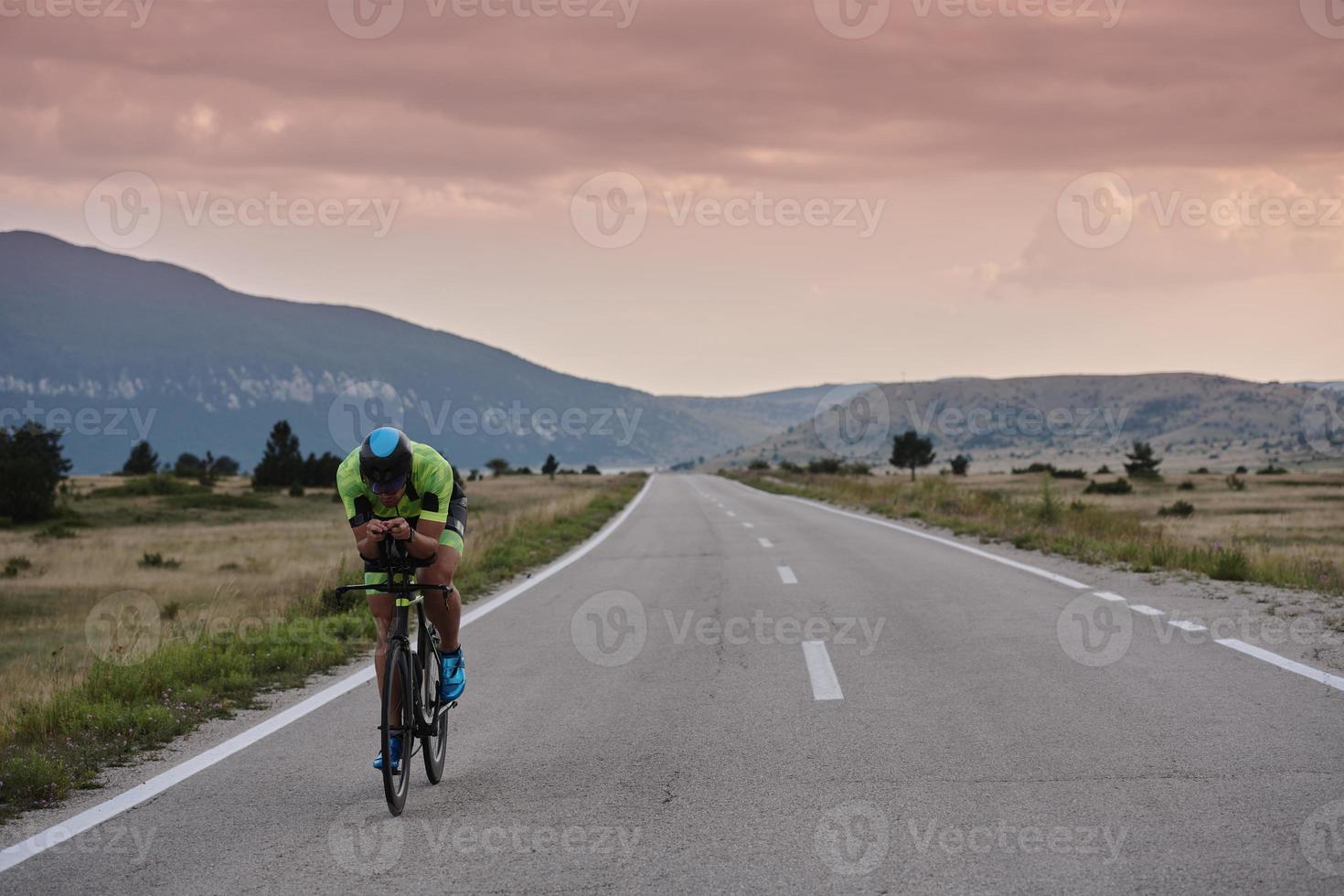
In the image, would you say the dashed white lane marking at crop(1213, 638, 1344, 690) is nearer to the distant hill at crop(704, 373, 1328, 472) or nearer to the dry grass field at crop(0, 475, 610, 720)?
the dry grass field at crop(0, 475, 610, 720)

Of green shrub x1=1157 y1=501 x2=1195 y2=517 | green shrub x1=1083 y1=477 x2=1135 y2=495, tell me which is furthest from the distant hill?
green shrub x1=1157 y1=501 x2=1195 y2=517

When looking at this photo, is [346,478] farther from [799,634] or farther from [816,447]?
[816,447]

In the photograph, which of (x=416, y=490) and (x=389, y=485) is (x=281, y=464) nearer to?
(x=416, y=490)

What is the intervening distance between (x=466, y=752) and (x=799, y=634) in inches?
182

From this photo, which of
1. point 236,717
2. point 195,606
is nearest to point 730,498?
point 195,606

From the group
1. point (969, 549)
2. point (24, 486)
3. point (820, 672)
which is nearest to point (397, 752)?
point (820, 672)

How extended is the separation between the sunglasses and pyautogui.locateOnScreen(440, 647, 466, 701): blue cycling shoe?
1.21 m

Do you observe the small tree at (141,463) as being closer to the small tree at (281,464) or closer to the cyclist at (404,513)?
the small tree at (281,464)

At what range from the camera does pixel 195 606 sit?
18.2 meters

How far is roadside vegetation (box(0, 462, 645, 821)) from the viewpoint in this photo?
7.25 meters

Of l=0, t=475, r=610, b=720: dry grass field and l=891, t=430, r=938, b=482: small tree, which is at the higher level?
l=891, t=430, r=938, b=482: small tree

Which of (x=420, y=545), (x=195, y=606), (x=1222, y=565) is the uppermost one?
(x=420, y=545)

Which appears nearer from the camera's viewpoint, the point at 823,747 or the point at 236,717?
the point at 823,747

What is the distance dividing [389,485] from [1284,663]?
22.0 ft
